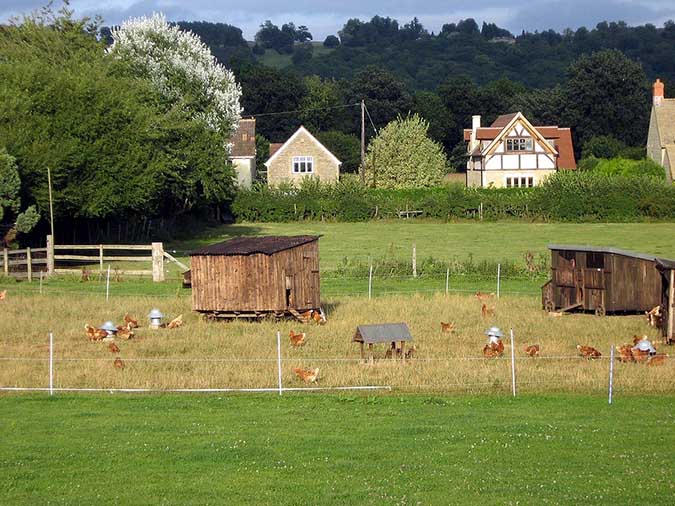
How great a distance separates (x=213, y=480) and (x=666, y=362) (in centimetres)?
1236

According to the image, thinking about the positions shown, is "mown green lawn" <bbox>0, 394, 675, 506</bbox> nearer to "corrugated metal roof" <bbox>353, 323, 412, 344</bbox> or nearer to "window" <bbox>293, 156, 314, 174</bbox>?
"corrugated metal roof" <bbox>353, 323, 412, 344</bbox>

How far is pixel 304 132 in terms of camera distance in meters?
91.7

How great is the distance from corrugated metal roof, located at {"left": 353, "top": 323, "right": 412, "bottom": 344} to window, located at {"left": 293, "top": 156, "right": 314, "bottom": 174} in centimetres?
6874

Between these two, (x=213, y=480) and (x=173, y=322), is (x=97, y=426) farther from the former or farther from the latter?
(x=173, y=322)

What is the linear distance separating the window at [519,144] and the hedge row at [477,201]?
1534 centimetres

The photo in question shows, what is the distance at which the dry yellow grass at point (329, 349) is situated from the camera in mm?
21281

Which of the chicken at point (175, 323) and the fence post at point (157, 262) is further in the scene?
the fence post at point (157, 262)

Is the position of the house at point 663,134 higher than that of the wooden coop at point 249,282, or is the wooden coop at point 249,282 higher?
the house at point 663,134

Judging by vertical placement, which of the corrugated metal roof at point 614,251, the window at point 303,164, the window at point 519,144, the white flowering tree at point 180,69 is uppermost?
the white flowering tree at point 180,69

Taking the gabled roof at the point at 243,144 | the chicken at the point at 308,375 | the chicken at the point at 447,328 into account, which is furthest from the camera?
the gabled roof at the point at 243,144

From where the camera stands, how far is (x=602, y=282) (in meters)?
31.6

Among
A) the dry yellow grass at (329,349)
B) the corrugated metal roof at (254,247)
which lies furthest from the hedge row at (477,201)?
the corrugated metal roof at (254,247)

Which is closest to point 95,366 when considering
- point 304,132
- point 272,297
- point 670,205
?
point 272,297

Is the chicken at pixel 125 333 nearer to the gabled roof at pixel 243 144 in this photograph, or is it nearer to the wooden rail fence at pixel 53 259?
the wooden rail fence at pixel 53 259
